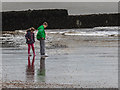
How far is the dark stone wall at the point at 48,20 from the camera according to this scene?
64.1 meters

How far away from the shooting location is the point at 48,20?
65000mm

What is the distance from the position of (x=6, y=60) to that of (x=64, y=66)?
8.99ft

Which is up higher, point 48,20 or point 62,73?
point 48,20

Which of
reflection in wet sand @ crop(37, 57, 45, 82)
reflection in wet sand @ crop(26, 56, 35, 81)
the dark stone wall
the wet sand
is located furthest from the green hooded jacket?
the dark stone wall

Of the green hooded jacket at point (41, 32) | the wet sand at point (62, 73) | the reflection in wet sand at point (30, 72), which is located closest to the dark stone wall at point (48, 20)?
the green hooded jacket at point (41, 32)

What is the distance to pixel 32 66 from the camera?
529 inches

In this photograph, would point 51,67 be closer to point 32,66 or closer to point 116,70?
point 32,66

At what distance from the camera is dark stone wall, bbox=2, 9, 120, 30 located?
2522 inches

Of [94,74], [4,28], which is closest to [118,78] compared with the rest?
[94,74]

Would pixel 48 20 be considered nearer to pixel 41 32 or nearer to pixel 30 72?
pixel 41 32

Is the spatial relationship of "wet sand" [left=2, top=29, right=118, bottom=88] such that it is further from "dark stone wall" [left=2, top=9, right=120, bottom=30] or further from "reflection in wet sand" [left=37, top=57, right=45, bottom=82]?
"dark stone wall" [left=2, top=9, right=120, bottom=30]

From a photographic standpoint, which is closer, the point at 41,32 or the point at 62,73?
the point at 62,73

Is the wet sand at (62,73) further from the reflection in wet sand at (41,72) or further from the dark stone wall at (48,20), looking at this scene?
the dark stone wall at (48,20)

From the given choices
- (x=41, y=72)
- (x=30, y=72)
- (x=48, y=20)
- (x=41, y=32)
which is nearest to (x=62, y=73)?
(x=41, y=72)
